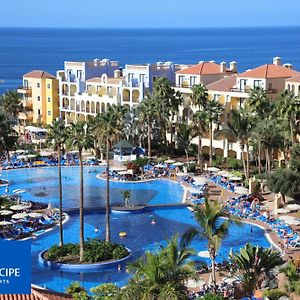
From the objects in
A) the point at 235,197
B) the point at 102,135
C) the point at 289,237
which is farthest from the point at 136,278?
the point at 235,197

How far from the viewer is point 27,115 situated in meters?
86.6

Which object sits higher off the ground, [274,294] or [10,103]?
[10,103]

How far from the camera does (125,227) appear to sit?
45625 mm

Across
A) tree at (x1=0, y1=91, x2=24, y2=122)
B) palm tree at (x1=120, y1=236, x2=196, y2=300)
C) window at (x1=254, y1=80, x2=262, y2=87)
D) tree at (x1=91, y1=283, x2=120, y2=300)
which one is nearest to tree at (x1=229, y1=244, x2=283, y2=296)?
palm tree at (x1=120, y1=236, x2=196, y2=300)

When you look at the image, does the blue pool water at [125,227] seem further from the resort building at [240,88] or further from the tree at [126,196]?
the resort building at [240,88]

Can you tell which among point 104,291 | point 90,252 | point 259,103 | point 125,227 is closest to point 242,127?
point 259,103

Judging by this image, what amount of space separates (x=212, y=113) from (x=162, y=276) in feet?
129

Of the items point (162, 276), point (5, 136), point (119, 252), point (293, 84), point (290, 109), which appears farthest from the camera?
point (293, 84)

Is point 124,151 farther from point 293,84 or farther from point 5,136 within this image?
point 293,84

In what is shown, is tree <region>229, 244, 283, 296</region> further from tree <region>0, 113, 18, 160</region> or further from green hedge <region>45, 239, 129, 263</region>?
tree <region>0, 113, 18, 160</region>

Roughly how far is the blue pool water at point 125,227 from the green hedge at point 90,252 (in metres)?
0.93

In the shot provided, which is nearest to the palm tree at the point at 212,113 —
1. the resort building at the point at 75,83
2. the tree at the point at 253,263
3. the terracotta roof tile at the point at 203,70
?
the terracotta roof tile at the point at 203,70

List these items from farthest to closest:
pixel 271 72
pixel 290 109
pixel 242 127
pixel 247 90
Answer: pixel 271 72 < pixel 247 90 < pixel 242 127 < pixel 290 109

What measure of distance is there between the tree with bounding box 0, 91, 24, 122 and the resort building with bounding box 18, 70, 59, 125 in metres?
5.20
